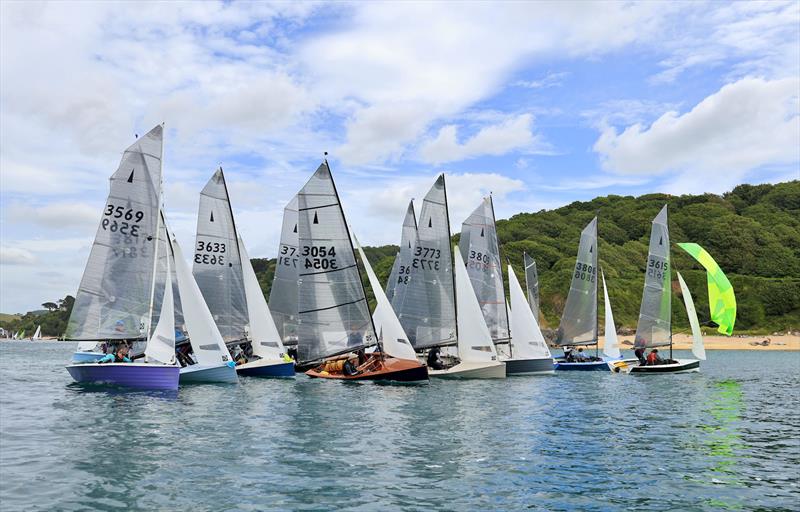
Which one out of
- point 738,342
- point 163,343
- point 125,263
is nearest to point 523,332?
point 163,343

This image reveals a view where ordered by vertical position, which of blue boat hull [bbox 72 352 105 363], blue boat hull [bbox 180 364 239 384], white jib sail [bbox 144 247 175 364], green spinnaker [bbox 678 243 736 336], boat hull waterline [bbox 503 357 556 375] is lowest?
boat hull waterline [bbox 503 357 556 375]

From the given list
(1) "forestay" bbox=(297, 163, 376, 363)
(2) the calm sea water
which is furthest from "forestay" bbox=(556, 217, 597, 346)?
(1) "forestay" bbox=(297, 163, 376, 363)

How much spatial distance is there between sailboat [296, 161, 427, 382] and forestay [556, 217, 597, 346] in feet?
72.8

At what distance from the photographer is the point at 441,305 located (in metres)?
41.8

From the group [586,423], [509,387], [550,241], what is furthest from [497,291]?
[550,241]

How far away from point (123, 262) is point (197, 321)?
4.43 m

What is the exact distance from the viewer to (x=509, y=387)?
36.4 m

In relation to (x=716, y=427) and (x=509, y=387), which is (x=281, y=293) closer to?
(x=509, y=387)

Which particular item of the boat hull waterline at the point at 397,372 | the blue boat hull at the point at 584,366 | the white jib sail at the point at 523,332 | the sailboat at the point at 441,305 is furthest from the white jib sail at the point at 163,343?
the blue boat hull at the point at 584,366

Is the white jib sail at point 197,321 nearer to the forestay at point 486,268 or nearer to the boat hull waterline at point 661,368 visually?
the forestay at point 486,268

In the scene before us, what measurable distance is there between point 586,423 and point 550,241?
433 feet

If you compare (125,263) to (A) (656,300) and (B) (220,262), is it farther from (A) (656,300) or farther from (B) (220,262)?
(A) (656,300)

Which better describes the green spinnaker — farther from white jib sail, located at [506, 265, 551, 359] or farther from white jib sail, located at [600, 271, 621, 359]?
white jib sail, located at [506, 265, 551, 359]

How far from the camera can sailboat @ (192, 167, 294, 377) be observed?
42.4m
